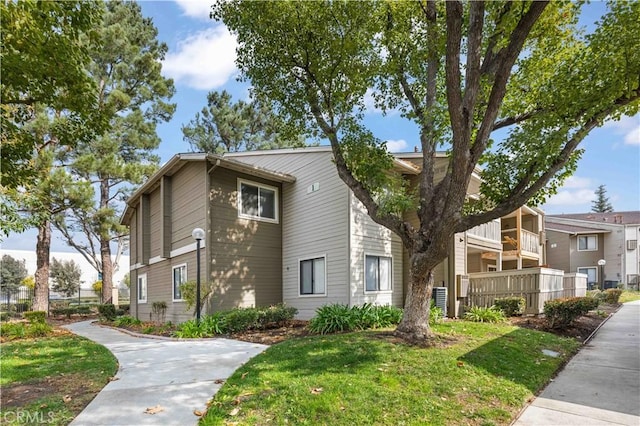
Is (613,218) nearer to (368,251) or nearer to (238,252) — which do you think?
(368,251)

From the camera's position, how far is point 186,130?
102ft

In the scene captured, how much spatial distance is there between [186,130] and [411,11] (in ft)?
81.2

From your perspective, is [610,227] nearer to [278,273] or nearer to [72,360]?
[278,273]

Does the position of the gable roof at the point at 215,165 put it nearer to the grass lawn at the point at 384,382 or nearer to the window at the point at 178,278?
the window at the point at 178,278

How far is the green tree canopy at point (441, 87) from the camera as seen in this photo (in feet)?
22.1

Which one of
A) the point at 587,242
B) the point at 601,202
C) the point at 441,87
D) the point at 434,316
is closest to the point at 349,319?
the point at 434,316

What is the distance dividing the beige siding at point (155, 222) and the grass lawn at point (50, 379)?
693cm

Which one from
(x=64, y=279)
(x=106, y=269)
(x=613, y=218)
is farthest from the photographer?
(x=64, y=279)

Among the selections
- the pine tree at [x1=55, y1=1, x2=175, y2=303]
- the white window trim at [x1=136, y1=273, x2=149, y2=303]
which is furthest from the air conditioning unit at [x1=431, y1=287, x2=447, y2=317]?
the pine tree at [x1=55, y1=1, x2=175, y2=303]

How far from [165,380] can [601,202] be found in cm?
7373

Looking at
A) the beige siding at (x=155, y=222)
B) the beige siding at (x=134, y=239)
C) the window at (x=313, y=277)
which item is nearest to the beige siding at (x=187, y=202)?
the beige siding at (x=155, y=222)

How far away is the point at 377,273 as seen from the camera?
→ 13141 mm

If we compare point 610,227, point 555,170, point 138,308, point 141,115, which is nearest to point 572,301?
point 555,170

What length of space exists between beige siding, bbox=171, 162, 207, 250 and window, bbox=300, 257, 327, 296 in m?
3.57
